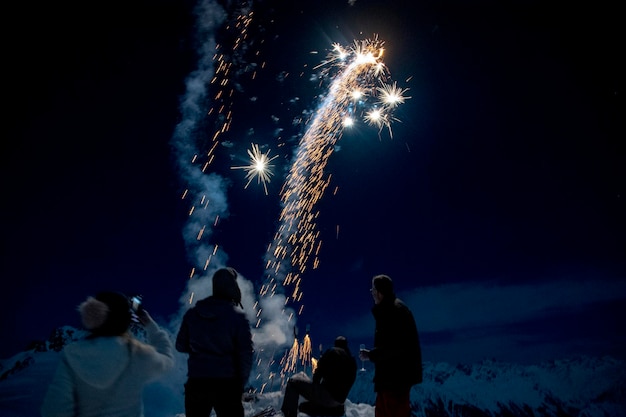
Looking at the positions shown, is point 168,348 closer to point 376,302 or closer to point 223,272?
point 223,272

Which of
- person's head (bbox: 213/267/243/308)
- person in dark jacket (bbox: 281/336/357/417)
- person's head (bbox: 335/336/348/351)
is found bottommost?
person in dark jacket (bbox: 281/336/357/417)

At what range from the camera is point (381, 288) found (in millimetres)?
4766

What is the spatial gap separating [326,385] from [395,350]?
156 cm

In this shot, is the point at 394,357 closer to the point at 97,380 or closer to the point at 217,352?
the point at 217,352

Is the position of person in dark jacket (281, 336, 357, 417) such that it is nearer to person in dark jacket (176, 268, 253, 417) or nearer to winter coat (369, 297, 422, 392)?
winter coat (369, 297, 422, 392)

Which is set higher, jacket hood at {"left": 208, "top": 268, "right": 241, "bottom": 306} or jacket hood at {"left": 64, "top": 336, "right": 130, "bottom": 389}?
jacket hood at {"left": 208, "top": 268, "right": 241, "bottom": 306}

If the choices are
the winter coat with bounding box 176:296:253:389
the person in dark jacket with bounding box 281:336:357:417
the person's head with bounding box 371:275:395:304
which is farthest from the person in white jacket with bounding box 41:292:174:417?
the person in dark jacket with bounding box 281:336:357:417

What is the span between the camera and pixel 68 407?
2.15 m

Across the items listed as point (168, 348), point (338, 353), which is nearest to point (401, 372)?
point (338, 353)

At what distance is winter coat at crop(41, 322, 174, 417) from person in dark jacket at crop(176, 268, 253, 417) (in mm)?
1226

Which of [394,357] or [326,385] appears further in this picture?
[326,385]

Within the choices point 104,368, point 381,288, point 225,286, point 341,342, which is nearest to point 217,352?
point 225,286

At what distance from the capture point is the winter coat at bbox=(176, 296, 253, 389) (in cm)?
363

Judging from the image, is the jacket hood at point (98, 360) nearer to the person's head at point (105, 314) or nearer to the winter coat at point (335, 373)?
the person's head at point (105, 314)
